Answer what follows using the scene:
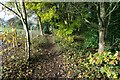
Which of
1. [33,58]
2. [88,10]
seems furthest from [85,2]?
[33,58]

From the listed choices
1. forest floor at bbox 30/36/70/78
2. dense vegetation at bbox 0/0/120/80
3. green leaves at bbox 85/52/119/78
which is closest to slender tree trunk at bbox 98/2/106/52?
dense vegetation at bbox 0/0/120/80

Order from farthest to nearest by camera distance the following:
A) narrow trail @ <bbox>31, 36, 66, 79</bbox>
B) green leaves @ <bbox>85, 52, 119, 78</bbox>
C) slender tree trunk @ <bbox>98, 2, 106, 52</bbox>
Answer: narrow trail @ <bbox>31, 36, 66, 79</bbox> < slender tree trunk @ <bbox>98, 2, 106, 52</bbox> < green leaves @ <bbox>85, 52, 119, 78</bbox>

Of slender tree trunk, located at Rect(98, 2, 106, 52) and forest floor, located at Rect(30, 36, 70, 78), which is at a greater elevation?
slender tree trunk, located at Rect(98, 2, 106, 52)

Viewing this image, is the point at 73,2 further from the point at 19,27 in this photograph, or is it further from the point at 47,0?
the point at 19,27

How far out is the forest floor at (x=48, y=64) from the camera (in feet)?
9.59

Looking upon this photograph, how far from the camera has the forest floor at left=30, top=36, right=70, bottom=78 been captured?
292 cm

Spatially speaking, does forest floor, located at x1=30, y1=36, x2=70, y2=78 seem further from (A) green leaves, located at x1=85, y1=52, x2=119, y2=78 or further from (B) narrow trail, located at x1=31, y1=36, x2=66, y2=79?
(A) green leaves, located at x1=85, y1=52, x2=119, y2=78

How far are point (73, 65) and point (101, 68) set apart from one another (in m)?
0.49

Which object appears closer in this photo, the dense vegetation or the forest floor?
the dense vegetation

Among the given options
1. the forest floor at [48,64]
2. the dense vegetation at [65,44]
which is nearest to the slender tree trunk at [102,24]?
the dense vegetation at [65,44]

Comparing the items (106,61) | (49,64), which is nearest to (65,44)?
(49,64)

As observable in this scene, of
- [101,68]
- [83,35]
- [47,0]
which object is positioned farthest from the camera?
[83,35]

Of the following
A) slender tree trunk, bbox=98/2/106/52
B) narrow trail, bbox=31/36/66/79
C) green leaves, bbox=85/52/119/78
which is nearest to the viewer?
green leaves, bbox=85/52/119/78

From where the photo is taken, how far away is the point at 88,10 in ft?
11.3
